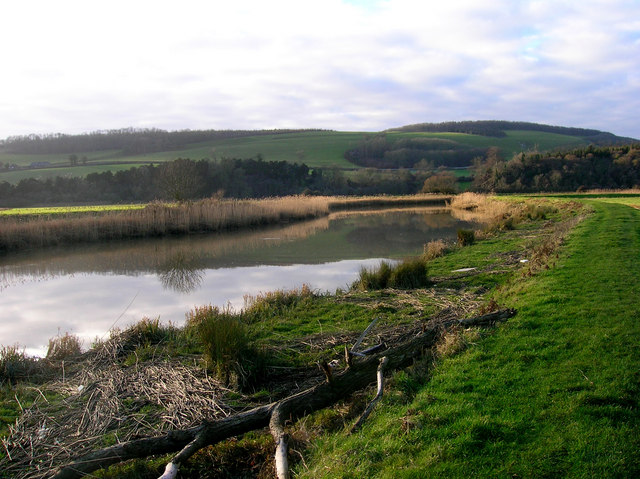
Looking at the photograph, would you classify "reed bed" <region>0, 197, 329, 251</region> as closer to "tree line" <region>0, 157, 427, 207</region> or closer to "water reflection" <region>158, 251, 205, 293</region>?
"water reflection" <region>158, 251, 205, 293</region>

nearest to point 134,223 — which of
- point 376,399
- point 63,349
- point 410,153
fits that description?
point 63,349

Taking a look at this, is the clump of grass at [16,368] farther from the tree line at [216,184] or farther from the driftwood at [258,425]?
the tree line at [216,184]

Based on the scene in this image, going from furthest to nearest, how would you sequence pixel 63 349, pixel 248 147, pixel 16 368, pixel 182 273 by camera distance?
pixel 248 147 → pixel 182 273 → pixel 63 349 → pixel 16 368

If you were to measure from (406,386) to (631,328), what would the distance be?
2.90m

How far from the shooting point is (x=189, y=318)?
920 centimetres

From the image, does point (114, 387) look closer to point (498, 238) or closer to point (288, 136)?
point (498, 238)


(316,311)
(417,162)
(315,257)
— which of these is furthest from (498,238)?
(417,162)

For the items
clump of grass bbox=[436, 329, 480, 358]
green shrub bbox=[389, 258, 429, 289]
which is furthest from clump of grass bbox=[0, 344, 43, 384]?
green shrub bbox=[389, 258, 429, 289]

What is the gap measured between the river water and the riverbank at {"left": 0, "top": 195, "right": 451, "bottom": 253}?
1.19 m

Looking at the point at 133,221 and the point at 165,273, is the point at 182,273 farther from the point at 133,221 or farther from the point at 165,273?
the point at 133,221

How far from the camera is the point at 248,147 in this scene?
292 feet

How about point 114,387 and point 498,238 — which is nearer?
point 114,387

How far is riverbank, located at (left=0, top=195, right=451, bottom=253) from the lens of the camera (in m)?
22.7

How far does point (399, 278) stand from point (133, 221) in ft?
62.1
